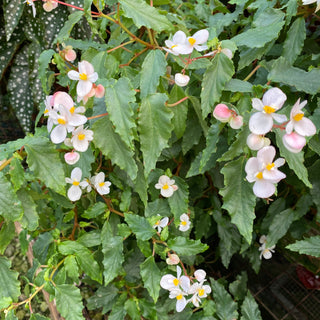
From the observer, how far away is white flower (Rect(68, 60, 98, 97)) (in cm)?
45

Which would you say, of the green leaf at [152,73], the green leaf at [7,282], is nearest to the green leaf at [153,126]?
the green leaf at [152,73]

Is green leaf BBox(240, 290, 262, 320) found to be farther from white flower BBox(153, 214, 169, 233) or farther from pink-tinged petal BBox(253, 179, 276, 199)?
pink-tinged petal BBox(253, 179, 276, 199)

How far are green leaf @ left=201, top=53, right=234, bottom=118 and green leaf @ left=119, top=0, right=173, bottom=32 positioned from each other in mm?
92

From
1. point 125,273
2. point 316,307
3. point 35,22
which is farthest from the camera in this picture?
point 35,22

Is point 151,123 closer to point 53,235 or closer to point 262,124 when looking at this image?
point 262,124

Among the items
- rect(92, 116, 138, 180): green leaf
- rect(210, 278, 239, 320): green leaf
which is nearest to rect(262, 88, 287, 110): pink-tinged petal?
rect(92, 116, 138, 180): green leaf

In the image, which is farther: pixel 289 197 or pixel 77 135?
pixel 289 197

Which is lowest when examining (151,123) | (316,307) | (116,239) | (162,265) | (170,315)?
(316,307)

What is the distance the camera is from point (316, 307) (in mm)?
1140

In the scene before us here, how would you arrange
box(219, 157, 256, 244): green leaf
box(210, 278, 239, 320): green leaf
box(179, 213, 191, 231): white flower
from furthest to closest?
1. box(210, 278, 239, 320): green leaf
2. box(179, 213, 191, 231): white flower
3. box(219, 157, 256, 244): green leaf

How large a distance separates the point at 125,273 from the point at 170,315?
0.73ft

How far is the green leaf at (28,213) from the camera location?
0.56 metres

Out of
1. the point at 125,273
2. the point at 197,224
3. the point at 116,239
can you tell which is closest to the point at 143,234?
the point at 116,239

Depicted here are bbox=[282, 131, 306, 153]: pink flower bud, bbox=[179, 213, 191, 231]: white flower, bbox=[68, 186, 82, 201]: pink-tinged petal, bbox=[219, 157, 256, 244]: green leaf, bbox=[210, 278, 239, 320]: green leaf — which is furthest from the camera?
bbox=[210, 278, 239, 320]: green leaf
